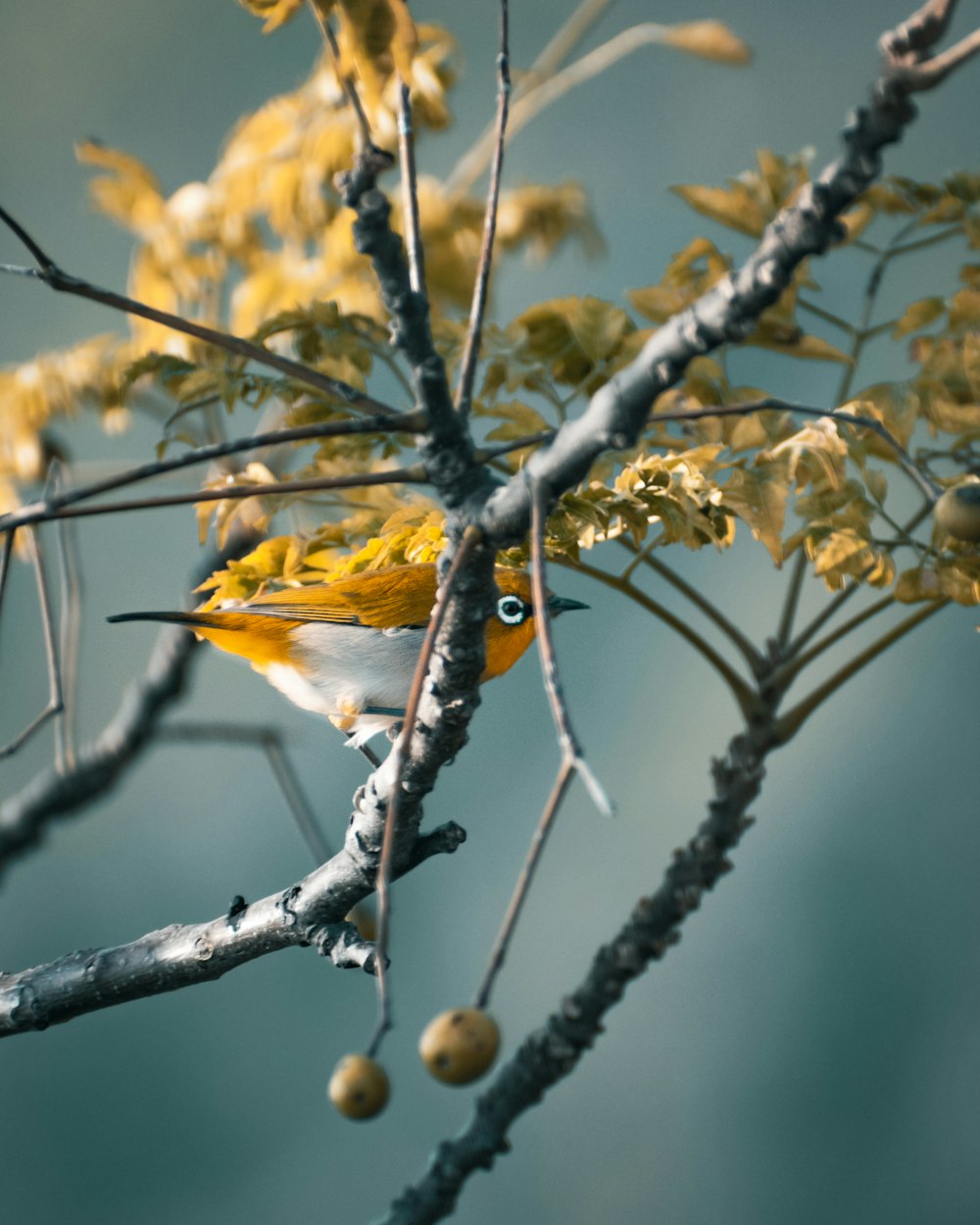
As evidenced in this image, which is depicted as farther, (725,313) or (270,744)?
(270,744)

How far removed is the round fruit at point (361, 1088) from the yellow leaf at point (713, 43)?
Result: 0.57m

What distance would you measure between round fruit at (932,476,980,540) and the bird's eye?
0.96 ft

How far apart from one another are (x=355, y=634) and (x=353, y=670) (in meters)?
0.02

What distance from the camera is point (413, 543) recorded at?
66 cm

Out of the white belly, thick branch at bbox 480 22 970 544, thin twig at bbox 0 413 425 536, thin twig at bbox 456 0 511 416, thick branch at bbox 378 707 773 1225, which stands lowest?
thick branch at bbox 378 707 773 1225

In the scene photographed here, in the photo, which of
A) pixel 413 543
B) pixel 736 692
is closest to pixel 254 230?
pixel 413 543

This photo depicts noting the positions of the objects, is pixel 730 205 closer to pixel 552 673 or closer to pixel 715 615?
pixel 715 615

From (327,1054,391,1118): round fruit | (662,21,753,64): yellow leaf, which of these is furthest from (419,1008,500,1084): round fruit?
(662,21,753,64): yellow leaf

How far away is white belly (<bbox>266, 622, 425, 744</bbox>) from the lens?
0.73 m

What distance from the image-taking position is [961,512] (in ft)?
1.55

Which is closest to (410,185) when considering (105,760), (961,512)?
(961,512)

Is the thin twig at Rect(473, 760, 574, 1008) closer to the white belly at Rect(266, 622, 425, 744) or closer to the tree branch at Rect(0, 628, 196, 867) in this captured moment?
the white belly at Rect(266, 622, 425, 744)

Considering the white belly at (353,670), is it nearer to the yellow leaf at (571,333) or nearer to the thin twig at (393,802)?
the yellow leaf at (571,333)

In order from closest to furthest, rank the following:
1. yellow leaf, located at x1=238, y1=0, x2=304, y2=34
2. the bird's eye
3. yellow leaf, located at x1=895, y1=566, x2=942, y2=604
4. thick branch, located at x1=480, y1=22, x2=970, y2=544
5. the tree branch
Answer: thick branch, located at x1=480, y1=22, x2=970, y2=544 < yellow leaf, located at x1=238, y1=0, x2=304, y2=34 < yellow leaf, located at x1=895, y1=566, x2=942, y2=604 < the bird's eye < the tree branch
